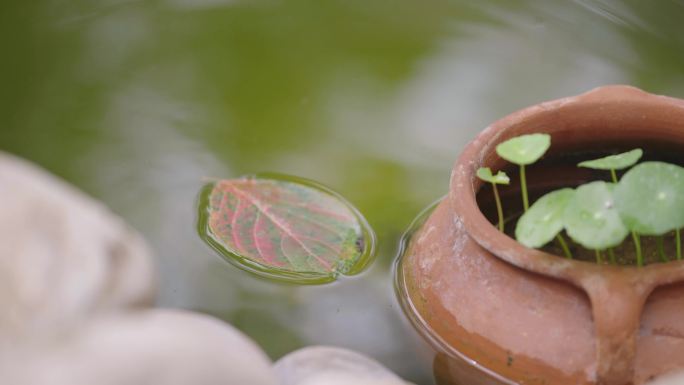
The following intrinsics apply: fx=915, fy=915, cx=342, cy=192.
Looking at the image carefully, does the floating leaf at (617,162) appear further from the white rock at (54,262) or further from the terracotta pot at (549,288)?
the white rock at (54,262)

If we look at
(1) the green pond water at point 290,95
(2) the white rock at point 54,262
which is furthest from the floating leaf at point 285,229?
(2) the white rock at point 54,262

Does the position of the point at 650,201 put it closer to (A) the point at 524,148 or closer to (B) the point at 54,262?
(A) the point at 524,148

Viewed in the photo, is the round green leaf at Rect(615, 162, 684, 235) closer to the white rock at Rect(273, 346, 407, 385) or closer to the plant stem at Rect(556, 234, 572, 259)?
the plant stem at Rect(556, 234, 572, 259)

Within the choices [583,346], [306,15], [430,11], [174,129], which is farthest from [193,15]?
[583,346]

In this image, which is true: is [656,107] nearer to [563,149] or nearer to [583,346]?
[563,149]

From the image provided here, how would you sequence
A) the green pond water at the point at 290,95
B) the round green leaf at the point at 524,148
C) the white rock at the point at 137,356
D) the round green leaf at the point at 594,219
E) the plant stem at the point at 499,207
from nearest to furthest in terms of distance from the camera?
the white rock at the point at 137,356, the round green leaf at the point at 594,219, the round green leaf at the point at 524,148, the plant stem at the point at 499,207, the green pond water at the point at 290,95

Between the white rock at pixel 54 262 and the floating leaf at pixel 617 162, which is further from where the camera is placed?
the floating leaf at pixel 617 162

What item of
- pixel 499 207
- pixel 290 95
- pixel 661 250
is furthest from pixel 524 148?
pixel 290 95

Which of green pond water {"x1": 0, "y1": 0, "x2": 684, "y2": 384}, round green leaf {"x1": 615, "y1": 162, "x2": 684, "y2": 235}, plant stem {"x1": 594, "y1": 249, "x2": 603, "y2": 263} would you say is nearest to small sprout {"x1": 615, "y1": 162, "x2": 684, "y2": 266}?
round green leaf {"x1": 615, "y1": 162, "x2": 684, "y2": 235}
